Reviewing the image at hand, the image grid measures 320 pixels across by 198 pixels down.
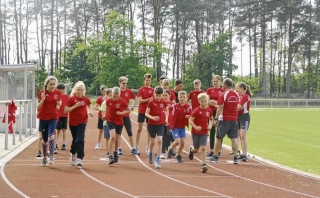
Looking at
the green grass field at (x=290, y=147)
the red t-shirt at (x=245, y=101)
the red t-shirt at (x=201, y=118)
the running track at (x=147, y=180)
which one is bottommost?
the green grass field at (x=290, y=147)

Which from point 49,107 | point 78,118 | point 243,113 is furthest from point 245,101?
point 49,107

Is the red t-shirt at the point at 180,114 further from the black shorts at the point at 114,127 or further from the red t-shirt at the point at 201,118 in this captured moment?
the black shorts at the point at 114,127

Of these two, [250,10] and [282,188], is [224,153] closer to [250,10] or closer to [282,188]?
[282,188]

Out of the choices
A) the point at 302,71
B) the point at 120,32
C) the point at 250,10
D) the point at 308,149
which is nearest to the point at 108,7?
the point at 120,32

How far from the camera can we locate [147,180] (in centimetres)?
872

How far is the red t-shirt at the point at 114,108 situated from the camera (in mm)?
10570

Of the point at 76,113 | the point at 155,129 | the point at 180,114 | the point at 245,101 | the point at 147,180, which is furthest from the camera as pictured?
the point at 245,101

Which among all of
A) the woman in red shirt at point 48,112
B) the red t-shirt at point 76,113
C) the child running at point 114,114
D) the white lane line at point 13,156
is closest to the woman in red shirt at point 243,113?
the child running at point 114,114

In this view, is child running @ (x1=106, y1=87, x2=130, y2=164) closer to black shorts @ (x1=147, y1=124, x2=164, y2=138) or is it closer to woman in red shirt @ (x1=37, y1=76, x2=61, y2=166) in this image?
black shorts @ (x1=147, y1=124, x2=164, y2=138)

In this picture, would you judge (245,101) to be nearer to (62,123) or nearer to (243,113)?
(243,113)

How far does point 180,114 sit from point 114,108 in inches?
58.4

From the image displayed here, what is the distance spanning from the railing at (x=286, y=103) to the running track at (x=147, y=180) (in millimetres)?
42118

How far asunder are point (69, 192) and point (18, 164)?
3.31 metres

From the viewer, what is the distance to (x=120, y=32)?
171 ft
